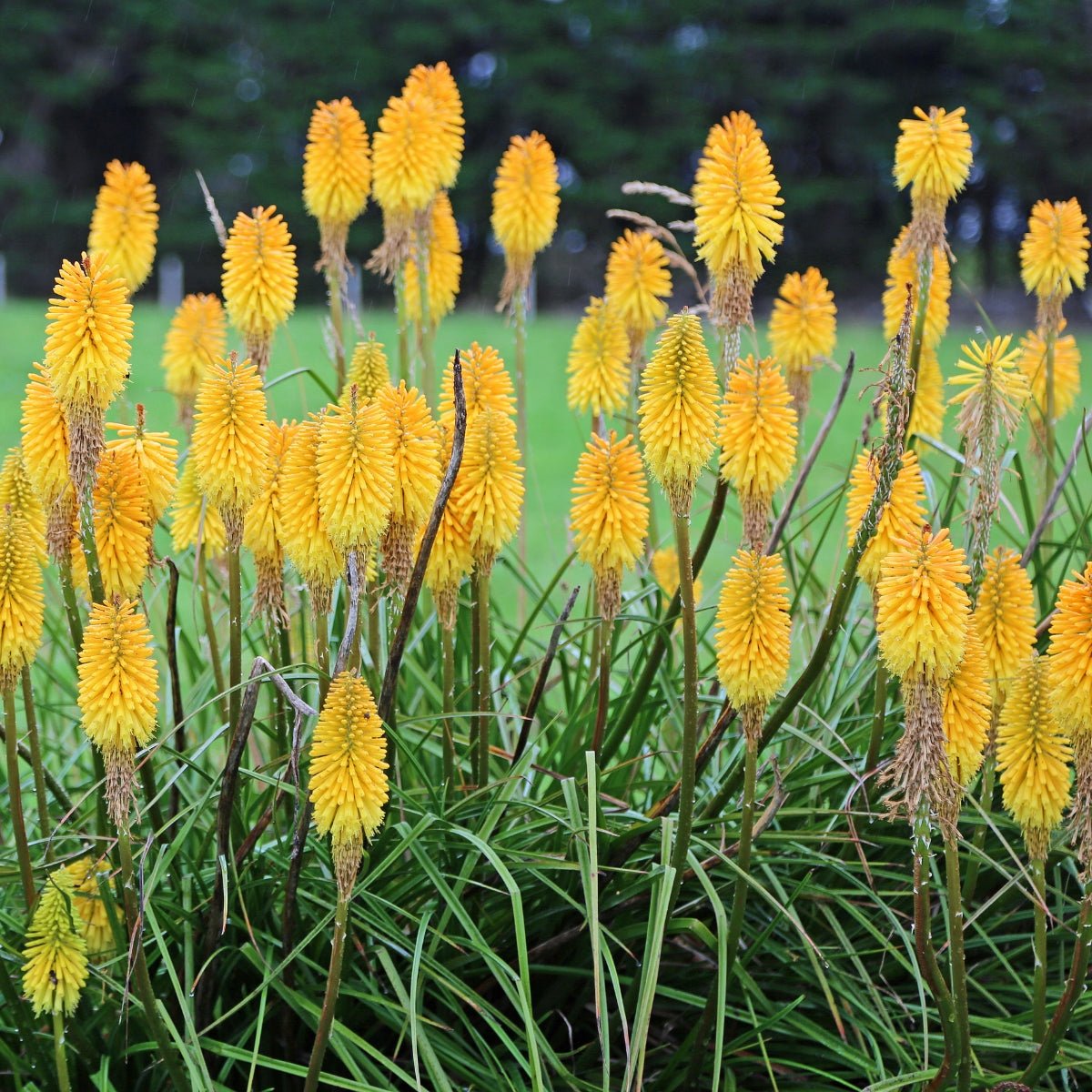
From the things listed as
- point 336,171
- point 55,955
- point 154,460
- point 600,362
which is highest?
point 336,171

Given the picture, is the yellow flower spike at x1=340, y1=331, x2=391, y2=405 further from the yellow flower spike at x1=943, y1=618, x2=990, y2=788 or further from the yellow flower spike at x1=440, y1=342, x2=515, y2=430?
the yellow flower spike at x1=943, y1=618, x2=990, y2=788

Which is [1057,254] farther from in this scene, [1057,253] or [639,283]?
[639,283]

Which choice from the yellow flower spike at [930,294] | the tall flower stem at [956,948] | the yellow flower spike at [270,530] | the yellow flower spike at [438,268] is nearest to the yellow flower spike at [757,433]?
the tall flower stem at [956,948]

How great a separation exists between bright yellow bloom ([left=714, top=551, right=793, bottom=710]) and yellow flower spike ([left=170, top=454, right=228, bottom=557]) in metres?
1.07

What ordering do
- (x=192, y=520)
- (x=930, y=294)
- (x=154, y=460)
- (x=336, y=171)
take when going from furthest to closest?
(x=336, y=171) → (x=930, y=294) → (x=192, y=520) → (x=154, y=460)

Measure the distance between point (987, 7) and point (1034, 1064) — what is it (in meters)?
22.7

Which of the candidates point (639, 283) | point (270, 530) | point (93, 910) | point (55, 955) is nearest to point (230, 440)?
point (270, 530)

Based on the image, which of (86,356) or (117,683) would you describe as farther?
(86,356)

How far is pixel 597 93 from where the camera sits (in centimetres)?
2314

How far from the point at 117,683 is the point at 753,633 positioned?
0.94 meters

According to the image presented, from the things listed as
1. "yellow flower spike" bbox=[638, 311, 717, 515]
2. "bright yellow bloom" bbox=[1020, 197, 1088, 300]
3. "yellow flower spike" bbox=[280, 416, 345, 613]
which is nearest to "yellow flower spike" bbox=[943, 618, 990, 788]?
"yellow flower spike" bbox=[638, 311, 717, 515]

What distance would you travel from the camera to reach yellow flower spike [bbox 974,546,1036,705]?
2373mm

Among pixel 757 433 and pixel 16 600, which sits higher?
pixel 757 433

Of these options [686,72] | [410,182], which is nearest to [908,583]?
[410,182]
